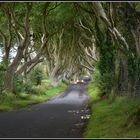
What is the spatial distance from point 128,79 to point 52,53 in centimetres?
3334

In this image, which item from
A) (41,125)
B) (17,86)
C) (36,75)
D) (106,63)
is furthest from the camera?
(36,75)

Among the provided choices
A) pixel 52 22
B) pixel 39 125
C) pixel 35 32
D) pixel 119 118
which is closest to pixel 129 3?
pixel 119 118

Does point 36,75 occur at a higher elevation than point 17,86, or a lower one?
higher

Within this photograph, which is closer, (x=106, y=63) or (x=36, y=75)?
(x=106, y=63)

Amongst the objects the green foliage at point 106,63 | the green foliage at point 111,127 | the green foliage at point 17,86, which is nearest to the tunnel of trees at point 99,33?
the green foliage at point 106,63

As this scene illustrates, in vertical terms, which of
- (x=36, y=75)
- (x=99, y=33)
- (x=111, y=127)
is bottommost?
(x=111, y=127)

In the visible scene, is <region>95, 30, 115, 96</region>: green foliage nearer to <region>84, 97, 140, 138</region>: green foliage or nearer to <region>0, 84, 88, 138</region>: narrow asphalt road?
<region>0, 84, 88, 138</region>: narrow asphalt road

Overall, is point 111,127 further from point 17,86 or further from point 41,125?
point 17,86

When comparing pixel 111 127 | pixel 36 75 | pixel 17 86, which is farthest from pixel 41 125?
pixel 36 75

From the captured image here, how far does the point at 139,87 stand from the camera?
1009 inches

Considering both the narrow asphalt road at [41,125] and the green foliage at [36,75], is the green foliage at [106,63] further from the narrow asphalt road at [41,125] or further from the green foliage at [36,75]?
the green foliage at [36,75]

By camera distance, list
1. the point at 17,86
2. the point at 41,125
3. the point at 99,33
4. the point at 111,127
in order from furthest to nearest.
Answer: the point at 17,86, the point at 99,33, the point at 41,125, the point at 111,127

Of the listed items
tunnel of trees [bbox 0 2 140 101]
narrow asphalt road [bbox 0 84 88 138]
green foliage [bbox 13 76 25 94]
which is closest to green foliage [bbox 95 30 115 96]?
tunnel of trees [bbox 0 2 140 101]

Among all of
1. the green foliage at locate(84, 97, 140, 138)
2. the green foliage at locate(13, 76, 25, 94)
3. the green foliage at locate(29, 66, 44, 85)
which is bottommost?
the green foliage at locate(84, 97, 140, 138)
